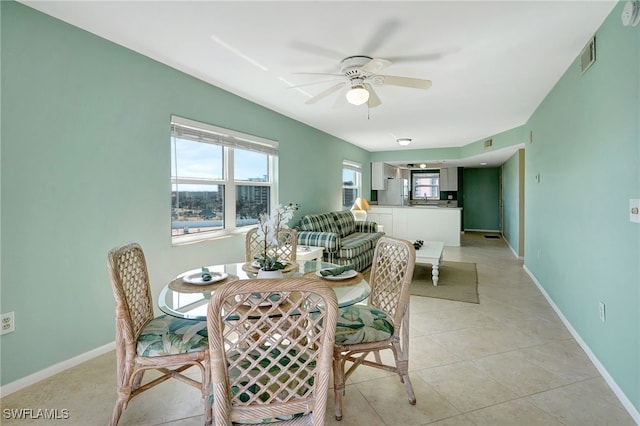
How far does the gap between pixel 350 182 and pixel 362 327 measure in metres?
6.17

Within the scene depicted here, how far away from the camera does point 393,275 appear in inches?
81.0

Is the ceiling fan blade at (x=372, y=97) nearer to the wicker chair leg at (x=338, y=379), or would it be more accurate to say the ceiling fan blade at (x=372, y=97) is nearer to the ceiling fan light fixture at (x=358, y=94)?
the ceiling fan light fixture at (x=358, y=94)

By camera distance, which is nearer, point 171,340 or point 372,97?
point 171,340

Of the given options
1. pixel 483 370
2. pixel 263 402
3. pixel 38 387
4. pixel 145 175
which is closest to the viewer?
pixel 263 402

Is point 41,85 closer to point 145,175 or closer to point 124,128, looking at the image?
point 124,128

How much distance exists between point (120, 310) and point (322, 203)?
460cm

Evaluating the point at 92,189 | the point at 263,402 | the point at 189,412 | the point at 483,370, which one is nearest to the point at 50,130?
the point at 92,189

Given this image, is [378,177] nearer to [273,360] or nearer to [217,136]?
[217,136]

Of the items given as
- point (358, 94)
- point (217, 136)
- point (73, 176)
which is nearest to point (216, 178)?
point (217, 136)

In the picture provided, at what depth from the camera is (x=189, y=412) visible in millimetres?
1869

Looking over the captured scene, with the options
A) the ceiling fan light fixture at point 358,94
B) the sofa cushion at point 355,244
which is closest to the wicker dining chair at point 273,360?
the ceiling fan light fixture at point 358,94

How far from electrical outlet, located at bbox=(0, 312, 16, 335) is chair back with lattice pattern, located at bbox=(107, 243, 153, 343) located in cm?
88

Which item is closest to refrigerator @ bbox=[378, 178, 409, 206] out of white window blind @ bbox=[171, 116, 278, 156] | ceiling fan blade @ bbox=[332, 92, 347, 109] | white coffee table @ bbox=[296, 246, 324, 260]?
white coffee table @ bbox=[296, 246, 324, 260]

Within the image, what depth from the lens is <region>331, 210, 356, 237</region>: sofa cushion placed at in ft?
18.7
